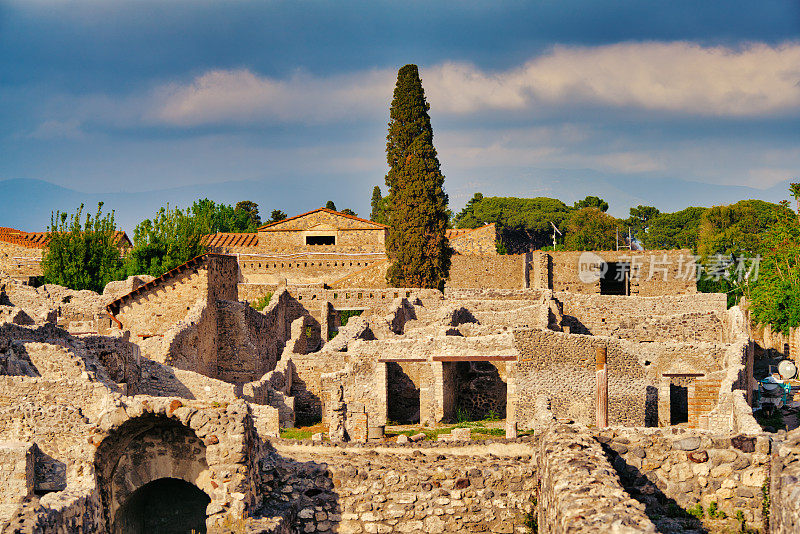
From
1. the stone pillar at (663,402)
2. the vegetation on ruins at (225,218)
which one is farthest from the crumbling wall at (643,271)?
the vegetation on ruins at (225,218)

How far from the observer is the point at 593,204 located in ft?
370

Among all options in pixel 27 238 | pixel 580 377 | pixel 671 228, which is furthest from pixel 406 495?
pixel 671 228

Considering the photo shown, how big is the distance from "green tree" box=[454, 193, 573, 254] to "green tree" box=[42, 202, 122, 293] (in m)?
51.1

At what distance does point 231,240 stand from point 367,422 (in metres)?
39.7

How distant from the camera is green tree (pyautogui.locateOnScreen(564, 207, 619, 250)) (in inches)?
3191

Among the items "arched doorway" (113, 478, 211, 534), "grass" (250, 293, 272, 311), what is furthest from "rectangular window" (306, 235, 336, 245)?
"arched doorway" (113, 478, 211, 534)

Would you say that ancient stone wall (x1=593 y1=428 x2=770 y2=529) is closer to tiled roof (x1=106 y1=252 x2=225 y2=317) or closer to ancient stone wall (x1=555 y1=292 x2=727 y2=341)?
ancient stone wall (x1=555 y1=292 x2=727 y2=341)

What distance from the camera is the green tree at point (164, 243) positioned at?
157ft

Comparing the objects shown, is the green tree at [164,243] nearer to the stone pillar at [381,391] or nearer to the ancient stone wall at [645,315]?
the ancient stone wall at [645,315]

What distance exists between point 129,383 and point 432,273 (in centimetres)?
2430

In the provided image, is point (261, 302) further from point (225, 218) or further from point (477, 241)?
point (225, 218)

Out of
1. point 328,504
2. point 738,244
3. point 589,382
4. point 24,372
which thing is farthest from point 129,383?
point 738,244

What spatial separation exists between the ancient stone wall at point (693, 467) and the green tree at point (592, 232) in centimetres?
6551

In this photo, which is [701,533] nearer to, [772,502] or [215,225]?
[772,502]
